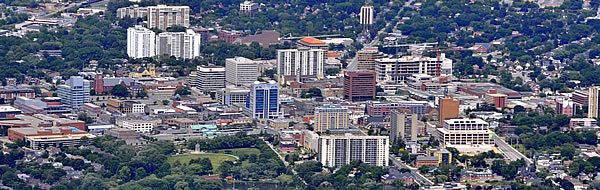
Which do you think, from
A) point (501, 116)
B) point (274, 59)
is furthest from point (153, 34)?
point (501, 116)

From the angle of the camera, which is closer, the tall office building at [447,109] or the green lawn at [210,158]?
the green lawn at [210,158]

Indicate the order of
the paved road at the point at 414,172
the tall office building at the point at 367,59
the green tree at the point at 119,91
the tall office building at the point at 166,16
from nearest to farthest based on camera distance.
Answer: the paved road at the point at 414,172
the green tree at the point at 119,91
the tall office building at the point at 367,59
the tall office building at the point at 166,16

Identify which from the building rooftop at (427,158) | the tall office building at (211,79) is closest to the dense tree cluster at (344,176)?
the building rooftop at (427,158)

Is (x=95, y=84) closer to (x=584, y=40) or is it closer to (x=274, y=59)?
(x=274, y=59)

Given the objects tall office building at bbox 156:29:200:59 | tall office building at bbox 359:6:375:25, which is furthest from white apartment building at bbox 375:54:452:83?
tall office building at bbox 359:6:375:25

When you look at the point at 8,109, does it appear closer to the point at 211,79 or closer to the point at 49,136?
the point at 49,136

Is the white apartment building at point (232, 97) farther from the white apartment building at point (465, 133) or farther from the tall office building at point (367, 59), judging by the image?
the white apartment building at point (465, 133)

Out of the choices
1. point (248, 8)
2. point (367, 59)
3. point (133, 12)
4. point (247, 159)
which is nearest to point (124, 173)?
point (247, 159)
